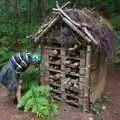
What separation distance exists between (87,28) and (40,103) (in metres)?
1.80

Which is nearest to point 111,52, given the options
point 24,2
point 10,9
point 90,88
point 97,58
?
point 97,58

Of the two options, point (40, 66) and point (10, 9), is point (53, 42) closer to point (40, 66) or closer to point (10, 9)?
point (40, 66)

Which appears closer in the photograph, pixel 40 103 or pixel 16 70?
pixel 40 103

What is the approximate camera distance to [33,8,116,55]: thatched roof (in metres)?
5.93

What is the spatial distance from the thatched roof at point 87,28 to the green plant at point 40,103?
135 centimetres

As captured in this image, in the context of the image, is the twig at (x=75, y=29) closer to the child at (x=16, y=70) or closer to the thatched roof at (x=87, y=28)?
the thatched roof at (x=87, y=28)

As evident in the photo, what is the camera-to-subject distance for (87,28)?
19.7 ft

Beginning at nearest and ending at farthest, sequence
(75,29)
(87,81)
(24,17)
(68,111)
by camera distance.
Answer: (75,29)
(87,81)
(68,111)
(24,17)

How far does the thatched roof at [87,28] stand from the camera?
5934 millimetres

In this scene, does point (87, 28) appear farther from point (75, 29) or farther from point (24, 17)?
point (24, 17)

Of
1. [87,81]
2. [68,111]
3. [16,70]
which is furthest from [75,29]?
[68,111]

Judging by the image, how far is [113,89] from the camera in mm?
8148

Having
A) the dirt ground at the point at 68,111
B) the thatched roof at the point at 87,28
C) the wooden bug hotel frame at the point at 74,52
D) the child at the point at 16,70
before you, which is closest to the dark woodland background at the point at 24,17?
the dirt ground at the point at 68,111

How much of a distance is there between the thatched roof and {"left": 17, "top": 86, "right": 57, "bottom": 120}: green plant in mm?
1350
